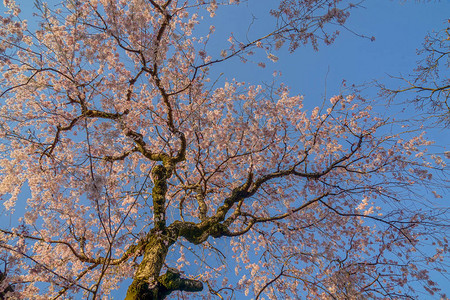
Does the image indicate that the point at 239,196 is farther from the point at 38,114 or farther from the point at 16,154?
the point at 16,154

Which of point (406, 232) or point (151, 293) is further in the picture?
point (406, 232)

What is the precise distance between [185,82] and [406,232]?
26.1ft

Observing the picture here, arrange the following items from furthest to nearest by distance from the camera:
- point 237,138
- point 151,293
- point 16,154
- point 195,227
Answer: point 237,138
point 16,154
point 195,227
point 151,293

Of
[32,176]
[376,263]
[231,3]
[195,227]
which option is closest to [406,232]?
[376,263]

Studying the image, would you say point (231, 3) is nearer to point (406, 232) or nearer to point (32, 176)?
point (406, 232)

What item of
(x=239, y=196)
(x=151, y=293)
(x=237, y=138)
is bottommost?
(x=151, y=293)

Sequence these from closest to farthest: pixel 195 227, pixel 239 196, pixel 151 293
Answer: pixel 151 293 < pixel 195 227 < pixel 239 196

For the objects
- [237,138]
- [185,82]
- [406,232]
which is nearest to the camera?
[406,232]

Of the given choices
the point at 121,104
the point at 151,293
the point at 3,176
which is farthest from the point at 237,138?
the point at 3,176

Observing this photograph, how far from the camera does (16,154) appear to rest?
7559 millimetres

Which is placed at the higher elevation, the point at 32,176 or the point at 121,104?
the point at 121,104

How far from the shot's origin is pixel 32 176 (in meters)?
7.81

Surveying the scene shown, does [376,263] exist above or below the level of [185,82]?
below

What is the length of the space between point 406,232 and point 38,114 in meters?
10.7
